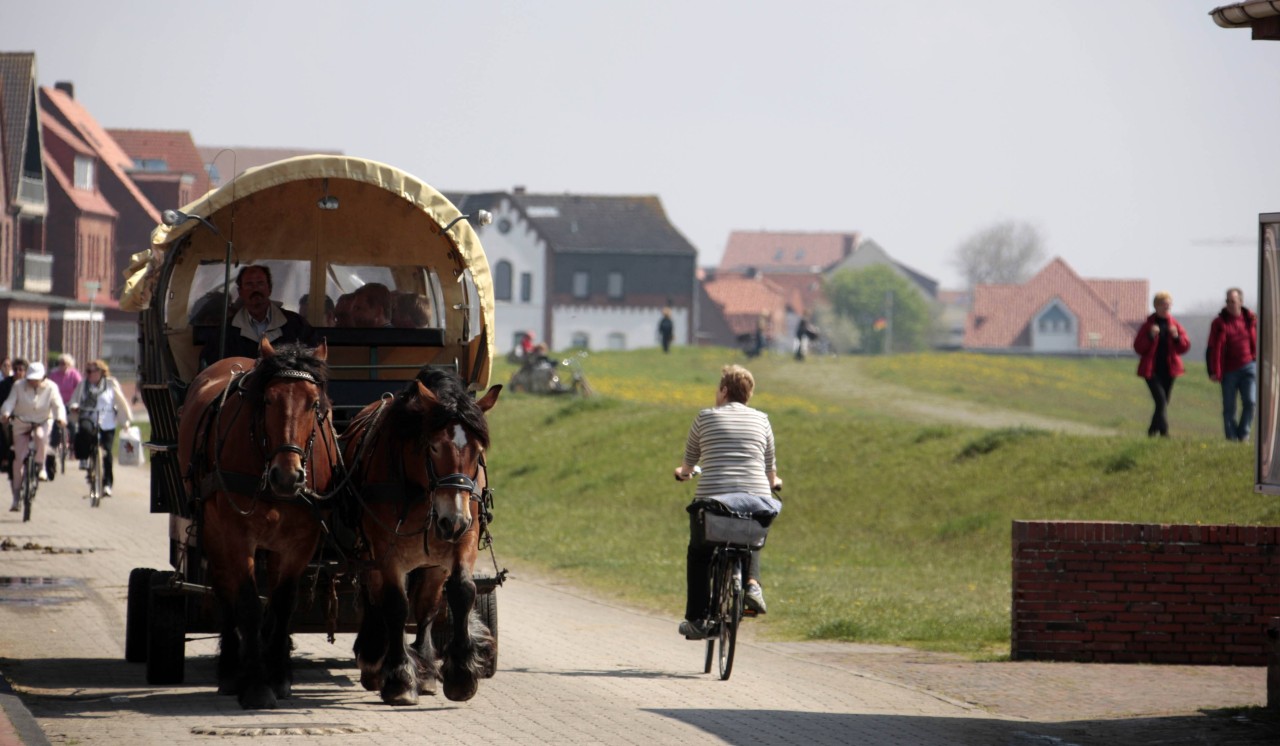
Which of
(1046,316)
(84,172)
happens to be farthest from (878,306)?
(84,172)

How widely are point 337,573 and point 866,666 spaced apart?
4.35m

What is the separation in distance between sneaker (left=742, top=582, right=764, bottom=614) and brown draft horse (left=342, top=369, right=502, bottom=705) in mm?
2243

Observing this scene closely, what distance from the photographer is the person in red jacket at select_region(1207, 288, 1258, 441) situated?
22984 mm

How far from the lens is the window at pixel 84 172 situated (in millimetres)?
84625

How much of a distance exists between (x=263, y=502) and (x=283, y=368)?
2.51 ft

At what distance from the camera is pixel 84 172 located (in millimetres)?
85500

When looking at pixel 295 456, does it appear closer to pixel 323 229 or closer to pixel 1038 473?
pixel 323 229

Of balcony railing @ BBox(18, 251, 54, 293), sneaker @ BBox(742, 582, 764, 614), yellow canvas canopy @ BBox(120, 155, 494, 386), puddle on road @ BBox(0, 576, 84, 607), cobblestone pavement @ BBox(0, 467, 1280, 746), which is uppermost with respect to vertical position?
balcony railing @ BBox(18, 251, 54, 293)

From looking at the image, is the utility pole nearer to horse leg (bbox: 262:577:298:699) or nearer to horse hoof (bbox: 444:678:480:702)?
horse hoof (bbox: 444:678:480:702)

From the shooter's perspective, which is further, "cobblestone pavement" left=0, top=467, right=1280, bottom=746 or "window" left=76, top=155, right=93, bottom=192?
"window" left=76, top=155, right=93, bottom=192

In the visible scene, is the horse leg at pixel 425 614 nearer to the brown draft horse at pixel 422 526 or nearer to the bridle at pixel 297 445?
the brown draft horse at pixel 422 526

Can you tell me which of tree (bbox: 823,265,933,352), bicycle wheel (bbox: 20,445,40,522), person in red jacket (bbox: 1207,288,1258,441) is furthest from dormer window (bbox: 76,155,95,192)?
tree (bbox: 823,265,933,352)

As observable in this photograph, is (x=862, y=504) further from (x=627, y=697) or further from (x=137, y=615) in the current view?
(x=137, y=615)

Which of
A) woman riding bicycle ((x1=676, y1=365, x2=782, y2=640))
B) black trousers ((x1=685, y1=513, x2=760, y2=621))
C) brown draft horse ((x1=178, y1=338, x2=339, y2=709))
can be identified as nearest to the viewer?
brown draft horse ((x1=178, y1=338, x2=339, y2=709))
